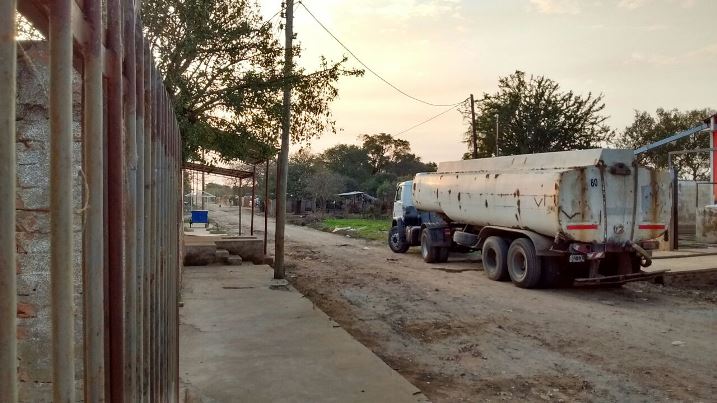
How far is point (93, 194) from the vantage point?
118cm

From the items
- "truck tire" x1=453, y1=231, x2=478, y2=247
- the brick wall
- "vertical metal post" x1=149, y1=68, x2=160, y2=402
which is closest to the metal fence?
"vertical metal post" x1=149, y1=68, x2=160, y2=402

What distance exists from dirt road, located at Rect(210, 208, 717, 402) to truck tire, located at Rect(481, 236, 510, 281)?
36 cm

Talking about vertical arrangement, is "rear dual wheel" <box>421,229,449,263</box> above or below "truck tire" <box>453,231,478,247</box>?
below

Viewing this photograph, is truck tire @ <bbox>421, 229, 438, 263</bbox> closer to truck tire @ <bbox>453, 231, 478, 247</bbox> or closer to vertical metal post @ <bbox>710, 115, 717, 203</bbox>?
truck tire @ <bbox>453, 231, 478, 247</bbox>

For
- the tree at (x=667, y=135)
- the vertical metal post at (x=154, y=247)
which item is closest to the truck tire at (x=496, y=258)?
the vertical metal post at (x=154, y=247)

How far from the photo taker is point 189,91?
32.7 ft

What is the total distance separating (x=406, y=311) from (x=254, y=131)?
16.2 feet

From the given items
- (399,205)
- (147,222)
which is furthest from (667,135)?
(147,222)

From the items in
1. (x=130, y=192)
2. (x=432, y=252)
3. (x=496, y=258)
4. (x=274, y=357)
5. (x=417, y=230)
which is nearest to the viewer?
(x=130, y=192)

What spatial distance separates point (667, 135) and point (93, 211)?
43.2m

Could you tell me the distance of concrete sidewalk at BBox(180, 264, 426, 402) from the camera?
16.0 feet

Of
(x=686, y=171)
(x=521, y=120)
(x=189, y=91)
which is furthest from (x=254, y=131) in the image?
(x=686, y=171)

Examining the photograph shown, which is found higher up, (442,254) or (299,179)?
(299,179)

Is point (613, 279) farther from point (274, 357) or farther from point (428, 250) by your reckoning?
point (274, 357)
